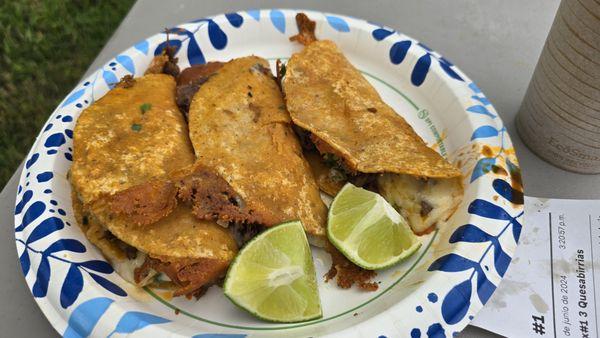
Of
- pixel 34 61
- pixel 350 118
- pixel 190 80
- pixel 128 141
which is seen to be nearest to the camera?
pixel 128 141

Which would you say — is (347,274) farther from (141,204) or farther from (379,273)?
(141,204)

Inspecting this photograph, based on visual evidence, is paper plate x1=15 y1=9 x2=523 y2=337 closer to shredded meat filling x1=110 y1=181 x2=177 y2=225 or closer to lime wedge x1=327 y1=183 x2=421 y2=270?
lime wedge x1=327 y1=183 x2=421 y2=270

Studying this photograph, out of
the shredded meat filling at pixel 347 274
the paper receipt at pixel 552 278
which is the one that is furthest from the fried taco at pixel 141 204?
the paper receipt at pixel 552 278

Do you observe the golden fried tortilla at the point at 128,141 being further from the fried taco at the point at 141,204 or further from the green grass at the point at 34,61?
the green grass at the point at 34,61

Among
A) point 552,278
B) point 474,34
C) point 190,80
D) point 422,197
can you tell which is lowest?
point 552,278

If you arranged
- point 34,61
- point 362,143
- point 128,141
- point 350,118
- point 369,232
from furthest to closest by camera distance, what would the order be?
point 34,61, point 350,118, point 362,143, point 128,141, point 369,232

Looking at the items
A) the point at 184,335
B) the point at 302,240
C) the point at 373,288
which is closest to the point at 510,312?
the point at 373,288

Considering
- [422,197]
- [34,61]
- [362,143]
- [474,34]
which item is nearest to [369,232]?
[422,197]
